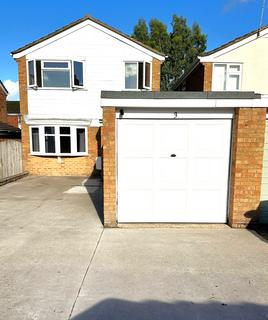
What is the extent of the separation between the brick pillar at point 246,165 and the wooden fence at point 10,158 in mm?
9233

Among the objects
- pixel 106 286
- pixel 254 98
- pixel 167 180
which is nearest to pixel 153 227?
pixel 167 180

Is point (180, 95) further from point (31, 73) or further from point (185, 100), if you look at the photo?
point (31, 73)

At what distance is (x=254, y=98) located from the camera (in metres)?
4.73

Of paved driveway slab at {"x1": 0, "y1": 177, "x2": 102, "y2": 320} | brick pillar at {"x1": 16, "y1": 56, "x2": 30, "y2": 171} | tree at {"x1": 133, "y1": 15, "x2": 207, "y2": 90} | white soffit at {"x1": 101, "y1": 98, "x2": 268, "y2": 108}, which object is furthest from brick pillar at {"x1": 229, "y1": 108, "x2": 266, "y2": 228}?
tree at {"x1": 133, "y1": 15, "x2": 207, "y2": 90}

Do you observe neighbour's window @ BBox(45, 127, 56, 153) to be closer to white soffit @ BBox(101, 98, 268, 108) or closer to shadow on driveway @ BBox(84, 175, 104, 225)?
shadow on driveway @ BBox(84, 175, 104, 225)

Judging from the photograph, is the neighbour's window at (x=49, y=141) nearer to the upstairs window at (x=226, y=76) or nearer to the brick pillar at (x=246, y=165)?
the upstairs window at (x=226, y=76)

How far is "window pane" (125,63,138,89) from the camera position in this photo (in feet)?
39.9

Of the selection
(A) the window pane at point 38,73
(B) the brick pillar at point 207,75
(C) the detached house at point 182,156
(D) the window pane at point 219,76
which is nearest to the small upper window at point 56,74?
(A) the window pane at point 38,73

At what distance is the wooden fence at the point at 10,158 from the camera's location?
10164 mm

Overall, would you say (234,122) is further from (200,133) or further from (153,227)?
(153,227)

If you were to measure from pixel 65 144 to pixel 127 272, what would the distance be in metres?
9.87

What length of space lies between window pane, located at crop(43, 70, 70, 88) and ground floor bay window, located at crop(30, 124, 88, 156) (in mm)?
2087

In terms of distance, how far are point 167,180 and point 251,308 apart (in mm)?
2809

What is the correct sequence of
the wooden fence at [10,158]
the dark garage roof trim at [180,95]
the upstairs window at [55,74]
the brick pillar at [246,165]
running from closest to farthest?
the dark garage roof trim at [180,95], the brick pillar at [246,165], the wooden fence at [10,158], the upstairs window at [55,74]
